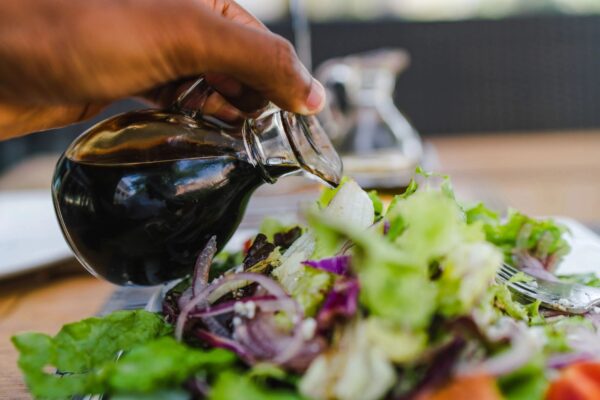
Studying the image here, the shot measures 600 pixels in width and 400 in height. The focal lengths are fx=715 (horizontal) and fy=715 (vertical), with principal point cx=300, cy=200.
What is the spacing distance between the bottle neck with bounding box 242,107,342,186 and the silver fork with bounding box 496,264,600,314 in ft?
0.70

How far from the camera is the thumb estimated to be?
0.61 meters

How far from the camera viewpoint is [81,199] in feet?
2.38

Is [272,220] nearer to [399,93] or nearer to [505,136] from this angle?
[505,136]

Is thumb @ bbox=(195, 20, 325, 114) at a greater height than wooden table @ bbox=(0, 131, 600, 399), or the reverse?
thumb @ bbox=(195, 20, 325, 114)

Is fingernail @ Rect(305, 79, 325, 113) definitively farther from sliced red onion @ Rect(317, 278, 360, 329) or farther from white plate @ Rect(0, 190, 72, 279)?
white plate @ Rect(0, 190, 72, 279)

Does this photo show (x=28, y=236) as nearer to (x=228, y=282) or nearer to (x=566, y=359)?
(x=228, y=282)

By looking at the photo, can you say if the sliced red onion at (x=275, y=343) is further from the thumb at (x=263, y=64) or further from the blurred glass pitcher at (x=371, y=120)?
the blurred glass pitcher at (x=371, y=120)

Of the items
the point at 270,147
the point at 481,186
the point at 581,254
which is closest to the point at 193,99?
the point at 270,147

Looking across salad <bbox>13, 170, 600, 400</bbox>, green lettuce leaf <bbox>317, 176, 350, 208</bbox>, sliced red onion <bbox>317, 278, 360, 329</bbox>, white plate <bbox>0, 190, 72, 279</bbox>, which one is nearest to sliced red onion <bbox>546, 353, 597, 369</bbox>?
salad <bbox>13, 170, 600, 400</bbox>

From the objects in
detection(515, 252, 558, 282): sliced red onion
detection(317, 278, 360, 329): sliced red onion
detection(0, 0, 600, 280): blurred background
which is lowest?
detection(0, 0, 600, 280): blurred background

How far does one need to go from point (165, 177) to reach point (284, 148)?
13 cm

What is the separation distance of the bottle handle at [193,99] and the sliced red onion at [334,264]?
26 centimetres

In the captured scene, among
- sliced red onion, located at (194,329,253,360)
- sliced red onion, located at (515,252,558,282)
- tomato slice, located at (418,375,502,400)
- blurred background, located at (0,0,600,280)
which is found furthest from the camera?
blurred background, located at (0,0,600,280)

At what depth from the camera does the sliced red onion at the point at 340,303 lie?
0.52 metres
